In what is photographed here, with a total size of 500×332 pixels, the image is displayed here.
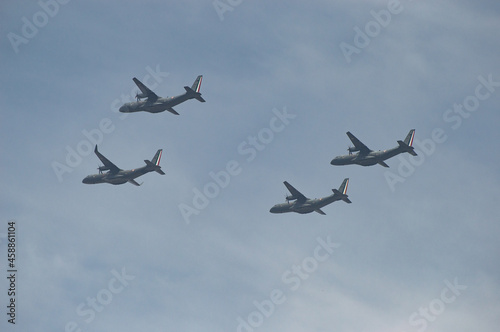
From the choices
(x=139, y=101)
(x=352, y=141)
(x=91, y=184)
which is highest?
(x=352, y=141)

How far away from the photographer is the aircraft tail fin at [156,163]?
384ft

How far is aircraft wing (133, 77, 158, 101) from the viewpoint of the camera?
121 meters

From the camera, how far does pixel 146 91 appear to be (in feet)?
397

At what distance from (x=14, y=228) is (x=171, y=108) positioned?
29.6 metres

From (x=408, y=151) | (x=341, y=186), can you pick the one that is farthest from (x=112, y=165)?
(x=408, y=151)

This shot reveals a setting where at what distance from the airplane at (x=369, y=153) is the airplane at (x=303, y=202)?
11.8 ft

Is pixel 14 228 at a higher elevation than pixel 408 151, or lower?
lower

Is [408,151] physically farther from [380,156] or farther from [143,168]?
[143,168]

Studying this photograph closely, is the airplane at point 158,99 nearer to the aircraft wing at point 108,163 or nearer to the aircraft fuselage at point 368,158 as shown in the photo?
the aircraft wing at point 108,163

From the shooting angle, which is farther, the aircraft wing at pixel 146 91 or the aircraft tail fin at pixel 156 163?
the aircraft wing at pixel 146 91

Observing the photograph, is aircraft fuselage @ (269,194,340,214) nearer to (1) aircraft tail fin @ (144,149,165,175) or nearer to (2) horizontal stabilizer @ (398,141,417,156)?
(2) horizontal stabilizer @ (398,141,417,156)

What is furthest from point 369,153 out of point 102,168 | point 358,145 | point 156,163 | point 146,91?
point 102,168

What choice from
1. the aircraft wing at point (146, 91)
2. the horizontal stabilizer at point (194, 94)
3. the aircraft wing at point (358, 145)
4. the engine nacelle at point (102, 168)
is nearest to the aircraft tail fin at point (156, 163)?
the engine nacelle at point (102, 168)

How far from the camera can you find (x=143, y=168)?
11831 cm
